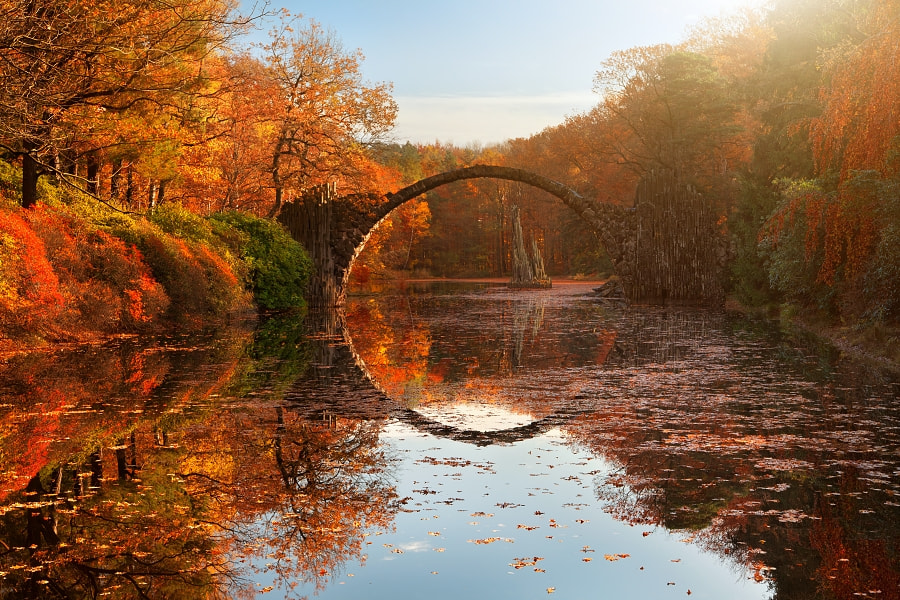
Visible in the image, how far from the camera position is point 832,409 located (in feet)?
28.5

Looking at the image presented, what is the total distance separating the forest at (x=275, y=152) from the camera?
1153cm

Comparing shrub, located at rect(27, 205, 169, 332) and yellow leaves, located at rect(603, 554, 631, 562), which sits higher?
shrub, located at rect(27, 205, 169, 332)

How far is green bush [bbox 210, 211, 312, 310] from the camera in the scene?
24422mm

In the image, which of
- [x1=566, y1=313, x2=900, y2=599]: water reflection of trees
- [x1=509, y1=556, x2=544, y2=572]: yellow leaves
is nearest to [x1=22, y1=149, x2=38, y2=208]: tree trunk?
[x1=566, y1=313, x2=900, y2=599]: water reflection of trees

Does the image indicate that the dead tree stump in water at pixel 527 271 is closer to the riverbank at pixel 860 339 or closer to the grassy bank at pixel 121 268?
the grassy bank at pixel 121 268

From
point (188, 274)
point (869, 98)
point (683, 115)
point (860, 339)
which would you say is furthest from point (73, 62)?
point (683, 115)

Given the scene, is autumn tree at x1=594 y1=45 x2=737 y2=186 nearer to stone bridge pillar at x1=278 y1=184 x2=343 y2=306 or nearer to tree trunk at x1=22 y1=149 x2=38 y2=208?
stone bridge pillar at x1=278 y1=184 x2=343 y2=306

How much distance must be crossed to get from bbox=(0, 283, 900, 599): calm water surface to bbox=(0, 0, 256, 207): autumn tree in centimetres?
359

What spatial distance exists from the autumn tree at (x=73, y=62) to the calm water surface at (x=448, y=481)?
3587mm

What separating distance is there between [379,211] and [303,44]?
Answer: 9.34 metres

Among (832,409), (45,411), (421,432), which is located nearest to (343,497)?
(421,432)

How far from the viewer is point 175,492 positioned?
5602mm

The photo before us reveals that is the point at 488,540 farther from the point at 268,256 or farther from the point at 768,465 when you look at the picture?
the point at 268,256

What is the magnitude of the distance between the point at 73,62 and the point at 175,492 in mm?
9419
